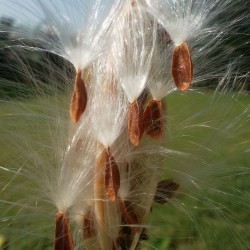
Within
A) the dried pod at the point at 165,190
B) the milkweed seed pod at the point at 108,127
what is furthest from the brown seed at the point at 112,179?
the dried pod at the point at 165,190

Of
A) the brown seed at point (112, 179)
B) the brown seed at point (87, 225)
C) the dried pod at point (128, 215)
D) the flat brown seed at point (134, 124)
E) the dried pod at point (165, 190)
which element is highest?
the flat brown seed at point (134, 124)

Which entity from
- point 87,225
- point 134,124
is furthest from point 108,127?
point 87,225

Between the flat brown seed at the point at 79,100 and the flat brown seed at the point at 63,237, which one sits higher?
the flat brown seed at the point at 79,100

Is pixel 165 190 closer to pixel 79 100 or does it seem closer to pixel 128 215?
pixel 128 215

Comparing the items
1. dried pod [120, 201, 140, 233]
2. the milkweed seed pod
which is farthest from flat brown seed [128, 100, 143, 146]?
dried pod [120, 201, 140, 233]

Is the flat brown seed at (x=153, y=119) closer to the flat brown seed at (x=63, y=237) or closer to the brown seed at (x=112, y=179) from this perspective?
the brown seed at (x=112, y=179)

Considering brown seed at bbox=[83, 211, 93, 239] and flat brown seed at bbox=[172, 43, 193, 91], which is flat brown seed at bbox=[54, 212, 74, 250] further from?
flat brown seed at bbox=[172, 43, 193, 91]

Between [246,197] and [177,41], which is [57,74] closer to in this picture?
[177,41]
